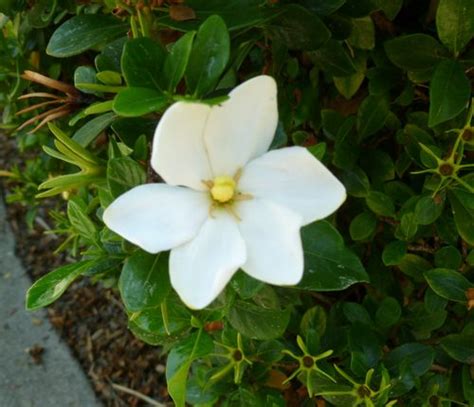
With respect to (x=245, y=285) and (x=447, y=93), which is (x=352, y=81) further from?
(x=245, y=285)

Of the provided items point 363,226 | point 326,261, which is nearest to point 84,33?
point 326,261

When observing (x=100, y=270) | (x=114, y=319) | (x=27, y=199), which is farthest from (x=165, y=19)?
(x=114, y=319)

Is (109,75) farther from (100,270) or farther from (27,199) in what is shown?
(27,199)

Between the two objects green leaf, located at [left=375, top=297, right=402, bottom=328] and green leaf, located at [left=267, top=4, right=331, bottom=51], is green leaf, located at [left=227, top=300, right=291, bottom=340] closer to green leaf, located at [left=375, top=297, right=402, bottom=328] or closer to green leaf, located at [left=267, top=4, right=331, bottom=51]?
green leaf, located at [left=375, top=297, right=402, bottom=328]

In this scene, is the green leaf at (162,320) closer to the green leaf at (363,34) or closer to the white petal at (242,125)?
the white petal at (242,125)

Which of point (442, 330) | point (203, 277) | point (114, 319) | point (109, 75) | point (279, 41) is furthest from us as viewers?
point (114, 319)

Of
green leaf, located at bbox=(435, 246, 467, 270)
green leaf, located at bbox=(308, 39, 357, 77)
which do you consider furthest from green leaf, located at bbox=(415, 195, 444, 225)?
green leaf, located at bbox=(308, 39, 357, 77)
